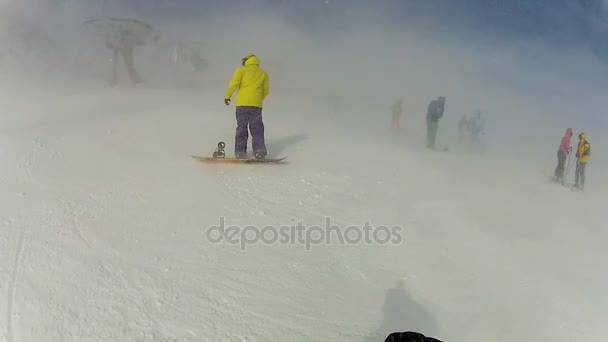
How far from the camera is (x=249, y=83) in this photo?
6746mm

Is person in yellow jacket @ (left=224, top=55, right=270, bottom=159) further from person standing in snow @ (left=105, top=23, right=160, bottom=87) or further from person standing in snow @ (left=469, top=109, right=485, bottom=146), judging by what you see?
person standing in snow @ (left=105, top=23, right=160, bottom=87)

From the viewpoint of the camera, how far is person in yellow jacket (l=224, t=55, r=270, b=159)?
6.75m

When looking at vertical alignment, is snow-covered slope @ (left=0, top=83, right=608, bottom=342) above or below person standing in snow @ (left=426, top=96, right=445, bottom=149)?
below

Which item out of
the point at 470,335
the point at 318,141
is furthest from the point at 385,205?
the point at 318,141

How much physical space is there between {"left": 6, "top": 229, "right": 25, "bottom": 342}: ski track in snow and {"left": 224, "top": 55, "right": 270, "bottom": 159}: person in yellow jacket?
342 centimetres

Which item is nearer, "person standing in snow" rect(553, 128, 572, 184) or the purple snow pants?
the purple snow pants

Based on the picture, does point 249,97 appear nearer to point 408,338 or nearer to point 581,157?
point 408,338

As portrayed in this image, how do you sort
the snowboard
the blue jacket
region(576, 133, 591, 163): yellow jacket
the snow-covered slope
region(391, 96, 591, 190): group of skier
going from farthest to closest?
the blue jacket → region(391, 96, 591, 190): group of skier → region(576, 133, 591, 163): yellow jacket → the snowboard → the snow-covered slope

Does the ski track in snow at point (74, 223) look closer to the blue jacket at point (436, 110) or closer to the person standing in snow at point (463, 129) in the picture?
the blue jacket at point (436, 110)

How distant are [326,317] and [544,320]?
8.07 ft

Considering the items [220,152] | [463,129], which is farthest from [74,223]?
[463,129]

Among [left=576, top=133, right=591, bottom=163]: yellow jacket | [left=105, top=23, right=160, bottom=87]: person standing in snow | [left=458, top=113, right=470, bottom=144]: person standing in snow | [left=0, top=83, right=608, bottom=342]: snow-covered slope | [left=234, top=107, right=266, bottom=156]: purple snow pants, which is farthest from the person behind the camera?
[left=105, top=23, right=160, bottom=87]: person standing in snow

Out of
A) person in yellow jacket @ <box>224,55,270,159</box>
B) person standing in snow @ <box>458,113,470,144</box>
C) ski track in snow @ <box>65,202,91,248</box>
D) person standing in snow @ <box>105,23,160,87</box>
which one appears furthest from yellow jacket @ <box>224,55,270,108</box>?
person standing in snow @ <box>105,23,160,87</box>

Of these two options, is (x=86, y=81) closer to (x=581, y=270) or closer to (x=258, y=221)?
(x=258, y=221)
